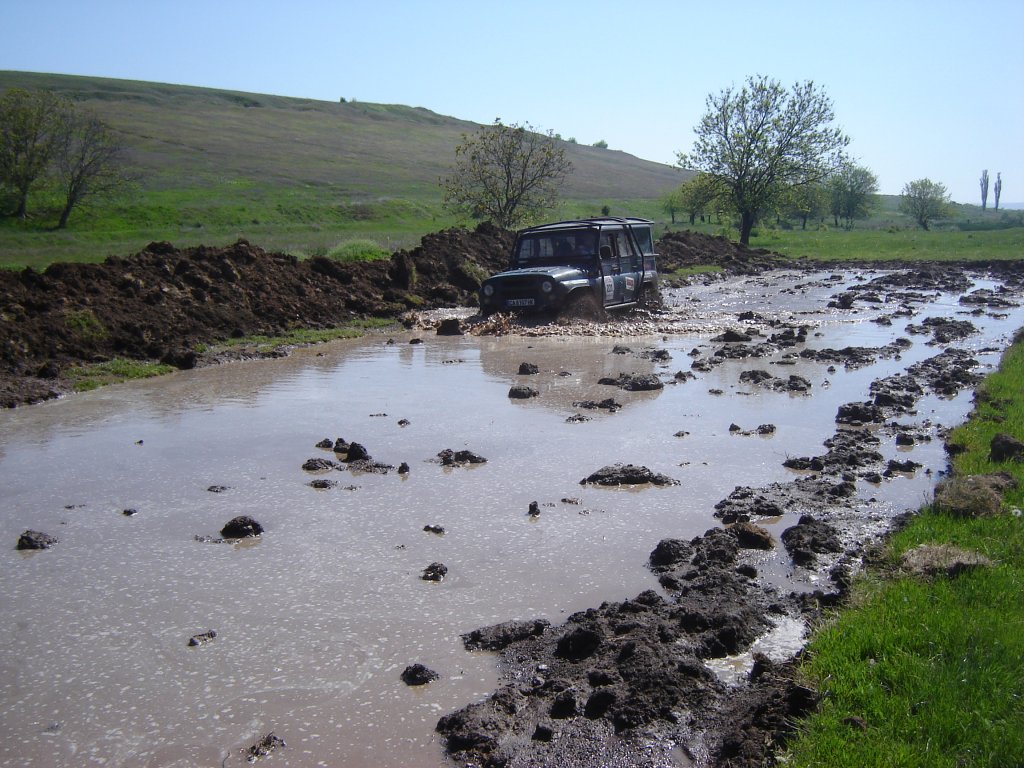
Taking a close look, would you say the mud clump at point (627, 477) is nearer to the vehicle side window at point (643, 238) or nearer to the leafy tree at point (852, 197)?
the vehicle side window at point (643, 238)

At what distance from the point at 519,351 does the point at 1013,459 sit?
9682 mm

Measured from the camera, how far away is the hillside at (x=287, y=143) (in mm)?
73000

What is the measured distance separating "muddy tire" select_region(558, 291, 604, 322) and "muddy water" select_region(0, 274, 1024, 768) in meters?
4.70

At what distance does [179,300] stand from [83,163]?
40187mm

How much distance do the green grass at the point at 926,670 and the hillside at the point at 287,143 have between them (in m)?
62.8

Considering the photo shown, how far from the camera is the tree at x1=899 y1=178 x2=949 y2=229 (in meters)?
101

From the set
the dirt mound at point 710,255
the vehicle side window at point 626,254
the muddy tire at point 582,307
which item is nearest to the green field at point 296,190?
the dirt mound at point 710,255

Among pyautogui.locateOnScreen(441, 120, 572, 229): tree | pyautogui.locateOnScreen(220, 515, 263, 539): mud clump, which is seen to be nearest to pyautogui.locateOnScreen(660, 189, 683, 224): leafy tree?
pyautogui.locateOnScreen(441, 120, 572, 229): tree

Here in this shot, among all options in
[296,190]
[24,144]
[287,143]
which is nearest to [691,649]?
[24,144]

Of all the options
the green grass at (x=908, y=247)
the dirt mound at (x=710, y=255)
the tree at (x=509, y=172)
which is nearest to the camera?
the tree at (x=509, y=172)

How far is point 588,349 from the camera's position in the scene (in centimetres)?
1622

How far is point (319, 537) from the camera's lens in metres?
6.48

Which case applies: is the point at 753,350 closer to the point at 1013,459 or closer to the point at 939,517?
the point at 1013,459

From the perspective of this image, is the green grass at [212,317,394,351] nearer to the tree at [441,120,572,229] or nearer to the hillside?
the tree at [441,120,572,229]
